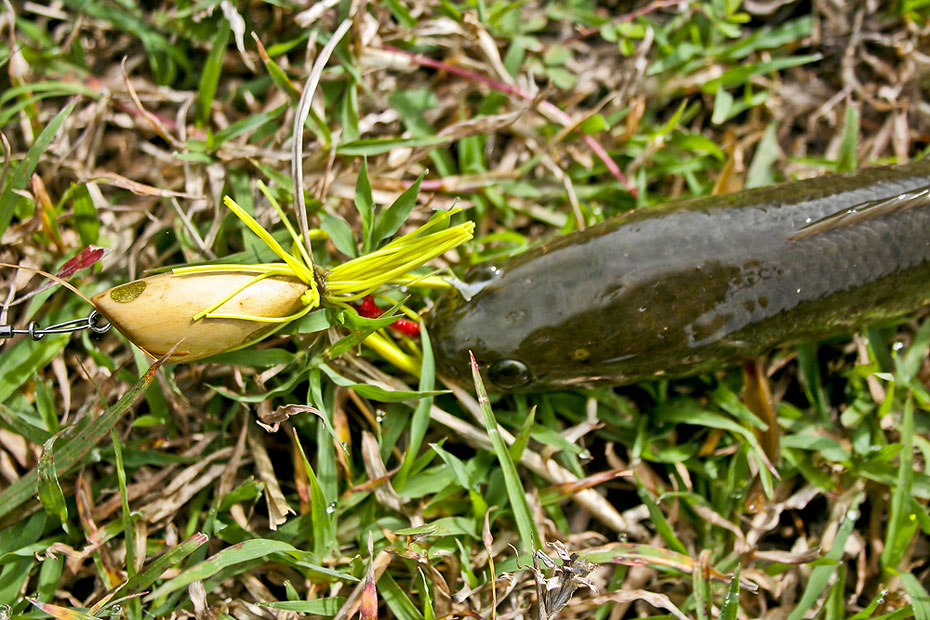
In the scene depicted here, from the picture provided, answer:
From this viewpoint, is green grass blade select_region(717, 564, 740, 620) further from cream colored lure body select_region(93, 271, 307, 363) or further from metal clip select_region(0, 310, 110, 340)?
metal clip select_region(0, 310, 110, 340)

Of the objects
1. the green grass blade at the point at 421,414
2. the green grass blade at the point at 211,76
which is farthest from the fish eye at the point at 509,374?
the green grass blade at the point at 211,76

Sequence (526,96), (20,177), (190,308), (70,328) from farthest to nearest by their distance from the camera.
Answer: (526,96) < (20,177) < (70,328) < (190,308)

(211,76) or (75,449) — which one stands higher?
(211,76)

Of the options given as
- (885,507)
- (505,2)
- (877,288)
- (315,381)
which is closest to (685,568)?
(885,507)

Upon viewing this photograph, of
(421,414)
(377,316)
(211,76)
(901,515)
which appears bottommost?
(901,515)

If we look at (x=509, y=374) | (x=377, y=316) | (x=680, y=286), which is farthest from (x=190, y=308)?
(x=680, y=286)

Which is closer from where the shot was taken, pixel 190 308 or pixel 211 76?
pixel 190 308

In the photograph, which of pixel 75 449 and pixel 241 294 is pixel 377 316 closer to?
pixel 241 294

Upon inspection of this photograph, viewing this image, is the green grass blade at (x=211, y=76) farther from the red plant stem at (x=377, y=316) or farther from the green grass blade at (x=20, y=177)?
the red plant stem at (x=377, y=316)
